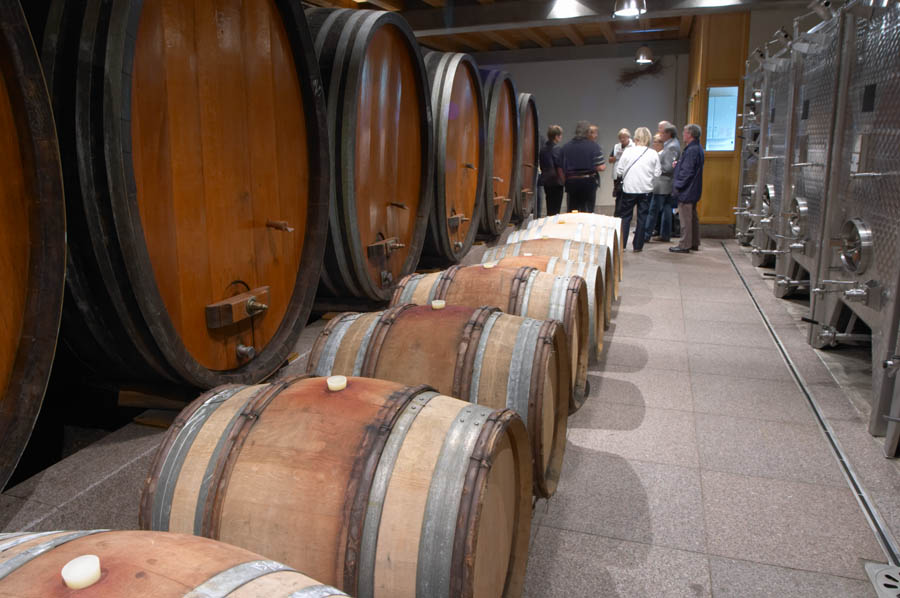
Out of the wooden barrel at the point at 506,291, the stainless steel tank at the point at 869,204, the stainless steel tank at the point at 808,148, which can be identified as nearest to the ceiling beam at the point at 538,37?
the stainless steel tank at the point at 808,148

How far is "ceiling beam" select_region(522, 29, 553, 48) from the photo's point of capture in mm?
12039

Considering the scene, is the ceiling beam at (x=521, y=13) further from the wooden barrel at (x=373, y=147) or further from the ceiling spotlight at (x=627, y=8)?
the wooden barrel at (x=373, y=147)

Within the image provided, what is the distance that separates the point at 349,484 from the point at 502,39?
1244 cm

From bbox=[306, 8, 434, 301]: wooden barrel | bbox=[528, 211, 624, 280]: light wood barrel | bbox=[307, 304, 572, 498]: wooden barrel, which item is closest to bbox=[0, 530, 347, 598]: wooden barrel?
bbox=[307, 304, 572, 498]: wooden barrel

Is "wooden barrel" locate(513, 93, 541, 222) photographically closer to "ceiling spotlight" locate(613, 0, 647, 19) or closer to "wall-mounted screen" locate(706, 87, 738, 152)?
"ceiling spotlight" locate(613, 0, 647, 19)

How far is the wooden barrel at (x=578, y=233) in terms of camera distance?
4.76 meters

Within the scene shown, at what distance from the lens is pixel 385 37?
10.2 ft

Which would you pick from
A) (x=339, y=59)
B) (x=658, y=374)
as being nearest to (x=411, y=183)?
(x=339, y=59)

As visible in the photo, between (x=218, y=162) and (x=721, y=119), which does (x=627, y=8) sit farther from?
(x=218, y=162)

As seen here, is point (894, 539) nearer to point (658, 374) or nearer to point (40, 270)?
point (658, 374)

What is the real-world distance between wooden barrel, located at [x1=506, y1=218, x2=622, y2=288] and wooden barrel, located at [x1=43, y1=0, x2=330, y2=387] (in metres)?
2.50

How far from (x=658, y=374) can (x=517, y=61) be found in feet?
39.5

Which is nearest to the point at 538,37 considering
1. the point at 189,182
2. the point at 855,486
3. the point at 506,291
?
the point at 506,291

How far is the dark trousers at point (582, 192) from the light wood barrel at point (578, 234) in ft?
10.2
